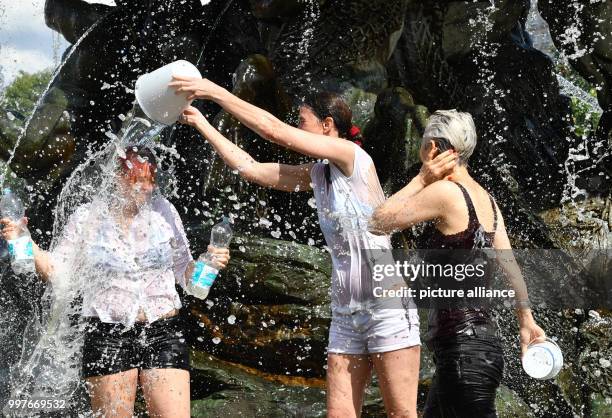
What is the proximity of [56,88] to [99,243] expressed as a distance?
481 centimetres

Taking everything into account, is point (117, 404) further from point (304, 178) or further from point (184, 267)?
point (304, 178)

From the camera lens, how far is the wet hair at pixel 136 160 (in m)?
4.24

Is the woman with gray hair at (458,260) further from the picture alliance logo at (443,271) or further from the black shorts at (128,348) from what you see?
the black shorts at (128,348)

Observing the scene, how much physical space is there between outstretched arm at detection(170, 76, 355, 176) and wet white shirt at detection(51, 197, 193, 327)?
0.68 metres

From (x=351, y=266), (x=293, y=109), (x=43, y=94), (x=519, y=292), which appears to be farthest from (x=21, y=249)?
(x=43, y=94)

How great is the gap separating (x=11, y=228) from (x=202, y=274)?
0.83 meters

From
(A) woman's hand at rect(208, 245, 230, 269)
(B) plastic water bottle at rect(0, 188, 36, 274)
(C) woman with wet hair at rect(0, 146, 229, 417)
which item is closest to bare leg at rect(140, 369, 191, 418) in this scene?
(C) woman with wet hair at rect(0, 146, 229, 417)

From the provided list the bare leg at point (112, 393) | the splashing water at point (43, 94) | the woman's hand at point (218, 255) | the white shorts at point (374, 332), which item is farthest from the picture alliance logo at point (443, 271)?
the splashing water at point (43, 94)

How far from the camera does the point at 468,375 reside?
11.7 feet

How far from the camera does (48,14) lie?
30.1 feet

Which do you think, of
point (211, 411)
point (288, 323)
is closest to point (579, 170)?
point (288, 323)

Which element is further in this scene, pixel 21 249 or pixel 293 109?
pixel 293 109

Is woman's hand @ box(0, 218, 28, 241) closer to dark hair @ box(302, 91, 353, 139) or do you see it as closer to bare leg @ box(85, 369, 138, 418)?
bare leg @ box(85, 369, 138, 418)

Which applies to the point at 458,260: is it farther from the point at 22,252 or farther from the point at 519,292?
the point at 22,252
